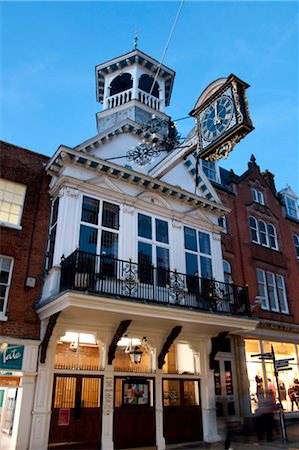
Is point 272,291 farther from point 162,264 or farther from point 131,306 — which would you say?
point 131,306

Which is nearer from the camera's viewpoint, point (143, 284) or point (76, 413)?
point (76, 413)

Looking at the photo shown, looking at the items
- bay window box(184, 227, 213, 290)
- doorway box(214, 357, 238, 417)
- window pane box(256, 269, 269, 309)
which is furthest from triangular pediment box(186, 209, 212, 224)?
doorway box(214, 357, 238, 417)

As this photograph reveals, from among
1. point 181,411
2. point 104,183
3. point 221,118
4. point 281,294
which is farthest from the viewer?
point 281,294

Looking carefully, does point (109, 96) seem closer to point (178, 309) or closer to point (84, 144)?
point (84, 144)

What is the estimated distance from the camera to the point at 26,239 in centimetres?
1150

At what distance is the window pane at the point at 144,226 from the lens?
12987mm

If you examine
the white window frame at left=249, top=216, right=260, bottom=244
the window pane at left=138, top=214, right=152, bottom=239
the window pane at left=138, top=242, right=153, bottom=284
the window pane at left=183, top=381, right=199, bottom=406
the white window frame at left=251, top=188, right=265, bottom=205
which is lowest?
the window pane at left=183, top=381, right=199, bottom=406

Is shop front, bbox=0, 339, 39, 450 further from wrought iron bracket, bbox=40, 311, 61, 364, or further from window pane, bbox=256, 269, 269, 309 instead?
window pane, bbox=256, 269, 269, 309

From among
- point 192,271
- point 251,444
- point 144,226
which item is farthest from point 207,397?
point 144,226

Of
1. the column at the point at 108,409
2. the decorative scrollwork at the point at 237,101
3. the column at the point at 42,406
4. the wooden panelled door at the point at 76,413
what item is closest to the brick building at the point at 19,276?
the column at the point at 42,406

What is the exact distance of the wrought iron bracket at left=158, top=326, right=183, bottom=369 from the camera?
39.9 ft

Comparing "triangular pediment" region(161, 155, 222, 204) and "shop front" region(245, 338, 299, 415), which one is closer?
"triangular pediment" region(161, 155, 222, 204)

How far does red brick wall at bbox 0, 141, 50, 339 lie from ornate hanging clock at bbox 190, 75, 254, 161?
5690 mm

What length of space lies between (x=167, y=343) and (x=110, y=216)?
4.73 m
